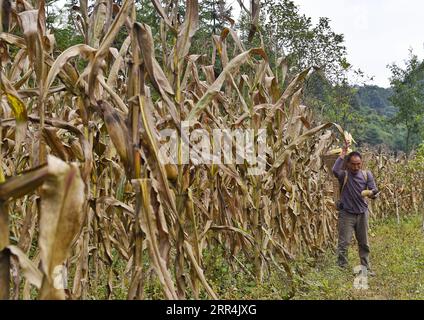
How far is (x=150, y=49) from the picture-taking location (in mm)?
2184

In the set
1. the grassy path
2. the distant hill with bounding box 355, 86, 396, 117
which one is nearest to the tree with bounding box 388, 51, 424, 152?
the grassy path

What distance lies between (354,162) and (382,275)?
120 cm

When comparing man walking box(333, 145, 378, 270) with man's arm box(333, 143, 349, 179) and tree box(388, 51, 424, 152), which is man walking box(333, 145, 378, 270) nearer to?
man's arm box(333, 143, 349, 179)

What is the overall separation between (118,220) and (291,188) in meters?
1.50

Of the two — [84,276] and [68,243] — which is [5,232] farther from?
[84,276]

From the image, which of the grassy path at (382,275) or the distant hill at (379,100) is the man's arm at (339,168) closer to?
the grassy path at (382,275)

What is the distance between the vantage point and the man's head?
573 cm

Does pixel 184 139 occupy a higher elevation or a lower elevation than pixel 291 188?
higher

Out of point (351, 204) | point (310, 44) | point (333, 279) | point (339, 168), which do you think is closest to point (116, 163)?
point (333, 279)

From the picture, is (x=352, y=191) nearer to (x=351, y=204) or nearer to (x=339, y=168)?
(x=351, y=204)

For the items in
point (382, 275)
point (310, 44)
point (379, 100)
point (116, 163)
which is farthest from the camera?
point (379, 100)

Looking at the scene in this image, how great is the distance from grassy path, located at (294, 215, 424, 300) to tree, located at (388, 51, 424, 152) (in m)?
24.1

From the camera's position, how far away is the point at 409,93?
3080 centimetres
